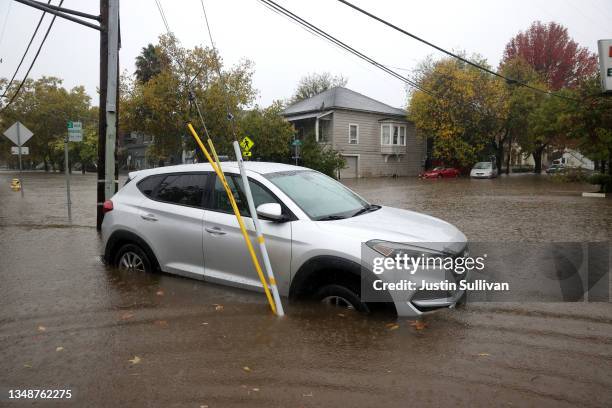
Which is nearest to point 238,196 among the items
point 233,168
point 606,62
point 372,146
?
point 233,168

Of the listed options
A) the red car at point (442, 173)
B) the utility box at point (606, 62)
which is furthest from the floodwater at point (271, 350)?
the red car at point (442, 173)

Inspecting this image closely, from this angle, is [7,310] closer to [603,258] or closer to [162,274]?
[162,274]

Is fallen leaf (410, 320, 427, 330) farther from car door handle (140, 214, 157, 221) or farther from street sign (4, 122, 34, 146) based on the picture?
street sign (4, 122, 34, 146)

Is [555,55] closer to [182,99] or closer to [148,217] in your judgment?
[182,99]

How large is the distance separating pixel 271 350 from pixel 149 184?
2.96m

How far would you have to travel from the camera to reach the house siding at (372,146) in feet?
130

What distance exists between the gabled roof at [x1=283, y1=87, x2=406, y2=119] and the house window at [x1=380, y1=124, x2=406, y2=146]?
1.21 meters

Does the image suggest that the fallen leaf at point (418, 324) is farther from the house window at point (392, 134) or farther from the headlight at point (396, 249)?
the house window at point (392, 134)

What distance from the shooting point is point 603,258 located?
7348 mm

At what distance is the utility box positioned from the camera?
15.0 metres

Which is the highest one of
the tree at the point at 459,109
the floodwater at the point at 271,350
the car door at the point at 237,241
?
the tree at the point at 459,109

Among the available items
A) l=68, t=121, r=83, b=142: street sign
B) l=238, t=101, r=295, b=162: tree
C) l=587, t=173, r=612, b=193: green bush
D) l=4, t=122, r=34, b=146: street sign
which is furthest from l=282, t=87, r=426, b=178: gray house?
l=68, t=121, r=83, b=142: street sign

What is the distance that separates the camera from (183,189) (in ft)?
18.4

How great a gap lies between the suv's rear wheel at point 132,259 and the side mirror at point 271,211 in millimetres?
1953
